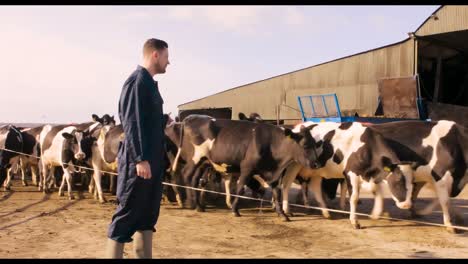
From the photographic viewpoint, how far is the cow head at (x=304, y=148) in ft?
31.2

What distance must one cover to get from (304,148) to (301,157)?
0.69 ft

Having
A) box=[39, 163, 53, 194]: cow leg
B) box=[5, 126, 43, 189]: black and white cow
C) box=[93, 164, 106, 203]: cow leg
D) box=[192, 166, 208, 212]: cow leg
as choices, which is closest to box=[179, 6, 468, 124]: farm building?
box=[192, 166, 208, 212]: cow leg

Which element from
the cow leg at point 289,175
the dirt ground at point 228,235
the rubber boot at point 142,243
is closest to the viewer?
the rubber boot at point 142,243

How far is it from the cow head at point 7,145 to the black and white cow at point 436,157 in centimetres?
1038

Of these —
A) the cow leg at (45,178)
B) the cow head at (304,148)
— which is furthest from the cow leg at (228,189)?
the cow leg at (45,178)

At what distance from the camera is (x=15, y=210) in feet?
32.5

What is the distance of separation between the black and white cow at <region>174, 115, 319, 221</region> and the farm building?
30.9ft

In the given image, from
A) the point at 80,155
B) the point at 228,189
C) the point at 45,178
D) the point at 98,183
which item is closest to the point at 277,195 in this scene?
the point at 228,189

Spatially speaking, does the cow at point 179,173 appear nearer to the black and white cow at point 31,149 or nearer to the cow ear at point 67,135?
the cow ear at point 67,135

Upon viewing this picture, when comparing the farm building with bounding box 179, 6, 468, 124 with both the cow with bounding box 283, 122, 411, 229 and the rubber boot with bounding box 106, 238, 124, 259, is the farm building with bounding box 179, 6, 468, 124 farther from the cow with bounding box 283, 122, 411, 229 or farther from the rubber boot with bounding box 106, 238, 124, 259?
the rubber boot with bounding box 106, 238, 124, 259

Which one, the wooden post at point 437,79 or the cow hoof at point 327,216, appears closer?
the cow hoof at point 327,216

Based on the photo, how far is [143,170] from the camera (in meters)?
3.72
